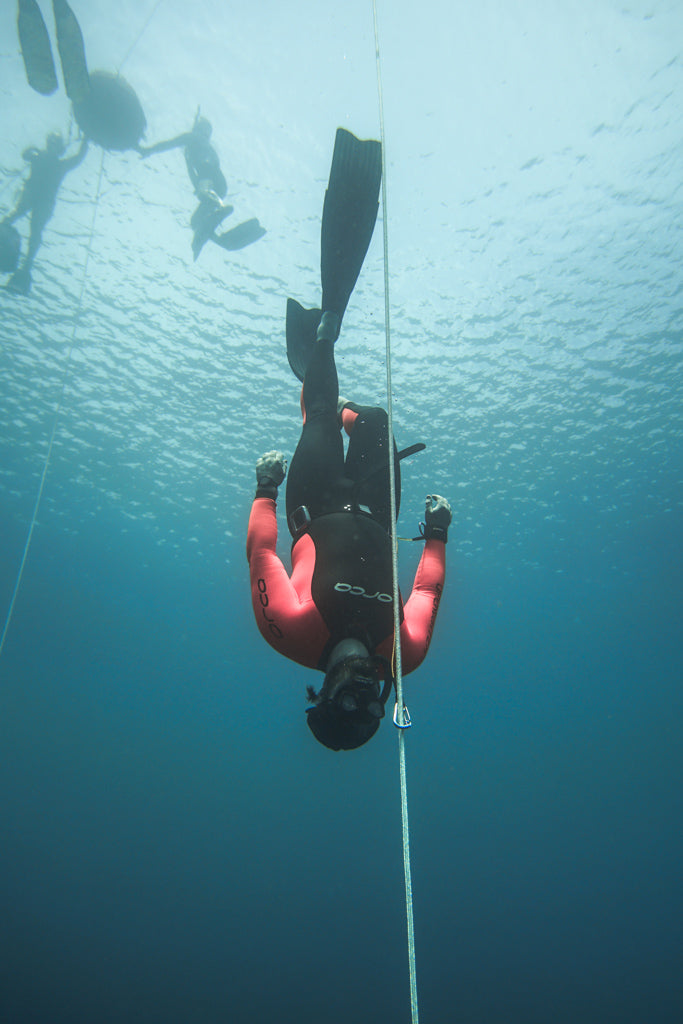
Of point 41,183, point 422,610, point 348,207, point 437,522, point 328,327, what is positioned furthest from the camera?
point 41,183

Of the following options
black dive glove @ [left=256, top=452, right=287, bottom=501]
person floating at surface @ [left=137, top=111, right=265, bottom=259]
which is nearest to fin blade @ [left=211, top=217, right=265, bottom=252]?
person floating at surface @ [left=137, top=111, right=265, bottom=259]

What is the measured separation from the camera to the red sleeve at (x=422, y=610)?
3.29 meters

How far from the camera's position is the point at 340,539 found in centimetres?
327

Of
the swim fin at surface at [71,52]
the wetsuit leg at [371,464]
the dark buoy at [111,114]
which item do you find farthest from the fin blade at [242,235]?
the wetsuit leg at [371,464]

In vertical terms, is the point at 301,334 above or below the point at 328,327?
above

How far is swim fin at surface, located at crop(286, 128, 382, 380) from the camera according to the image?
4.14 m

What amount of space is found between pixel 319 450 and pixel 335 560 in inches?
53.8

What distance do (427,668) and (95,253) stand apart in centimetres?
3435

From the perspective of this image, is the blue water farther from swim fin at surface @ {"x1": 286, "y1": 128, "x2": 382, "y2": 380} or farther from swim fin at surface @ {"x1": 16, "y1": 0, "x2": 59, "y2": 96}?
swim fin at surface @ {"x1": 286, "y1": 128, "x2": 382, "y2": 380}

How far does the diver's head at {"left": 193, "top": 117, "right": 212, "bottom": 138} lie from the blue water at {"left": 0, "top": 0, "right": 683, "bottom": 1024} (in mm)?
208

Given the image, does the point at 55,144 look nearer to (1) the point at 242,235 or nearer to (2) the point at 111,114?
(2) the point at 111,114

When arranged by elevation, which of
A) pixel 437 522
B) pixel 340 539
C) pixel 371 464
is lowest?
pixel 340 539

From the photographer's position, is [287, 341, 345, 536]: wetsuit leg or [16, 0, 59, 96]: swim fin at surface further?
[16, 0, 59, 96]: swim fin at surface

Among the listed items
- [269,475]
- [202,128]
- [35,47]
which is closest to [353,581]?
[269,475]
